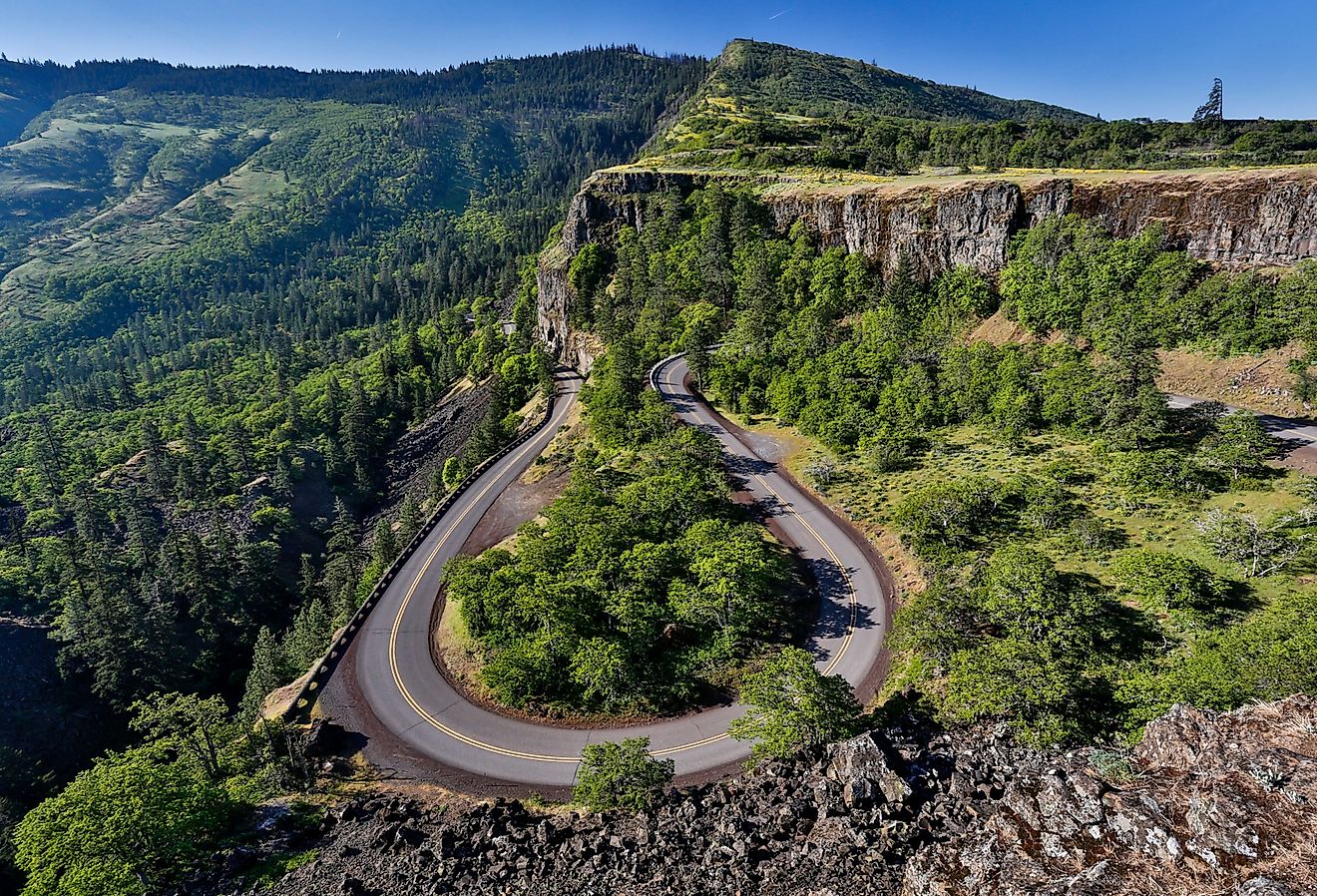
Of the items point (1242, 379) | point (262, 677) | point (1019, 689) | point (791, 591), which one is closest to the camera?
point (1019, 689)

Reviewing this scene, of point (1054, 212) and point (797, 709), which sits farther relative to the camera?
point (1054, 212)

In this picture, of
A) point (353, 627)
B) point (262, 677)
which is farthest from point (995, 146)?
point (262, 677)

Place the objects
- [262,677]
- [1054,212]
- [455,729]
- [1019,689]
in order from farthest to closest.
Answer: [1054,212]
[262,677]
[455,729]
[1019,689]

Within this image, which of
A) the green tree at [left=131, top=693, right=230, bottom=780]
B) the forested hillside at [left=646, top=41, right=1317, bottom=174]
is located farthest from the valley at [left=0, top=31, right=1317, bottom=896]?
the forested hillside at [left=646, top=41, right=1317, bottom=174]

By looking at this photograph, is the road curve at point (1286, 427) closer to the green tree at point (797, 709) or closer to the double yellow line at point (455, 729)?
the double yellow line at point (455, 729)

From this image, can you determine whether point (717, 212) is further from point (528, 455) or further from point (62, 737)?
point (62, 737)

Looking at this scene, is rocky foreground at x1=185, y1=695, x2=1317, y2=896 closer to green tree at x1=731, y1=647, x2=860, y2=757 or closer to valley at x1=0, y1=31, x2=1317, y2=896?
valley at x1=0, y1=31, x2=1317, y2=896

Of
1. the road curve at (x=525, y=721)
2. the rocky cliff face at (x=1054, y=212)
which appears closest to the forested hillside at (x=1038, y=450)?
the rocky cliff face at (x=1054, y=212)

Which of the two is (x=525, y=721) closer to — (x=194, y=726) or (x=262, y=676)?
(x=194, y=726)
